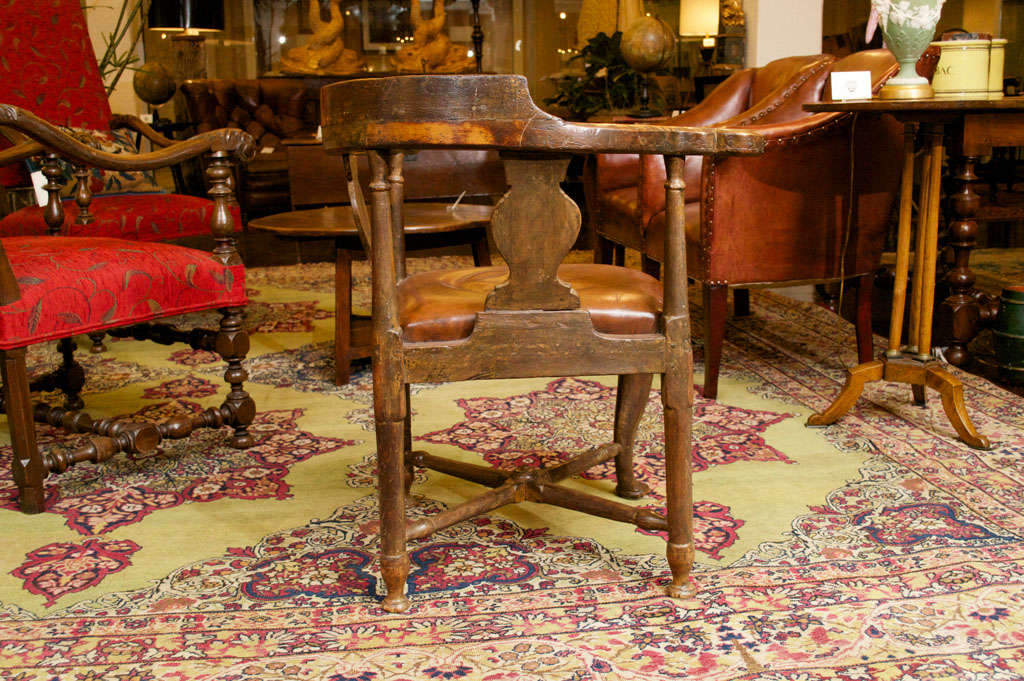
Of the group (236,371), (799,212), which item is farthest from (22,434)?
(799,212)

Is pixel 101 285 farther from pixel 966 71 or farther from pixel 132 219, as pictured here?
pixel 966 71

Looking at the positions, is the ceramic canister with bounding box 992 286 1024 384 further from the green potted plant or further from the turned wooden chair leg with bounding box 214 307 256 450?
the green potted plant

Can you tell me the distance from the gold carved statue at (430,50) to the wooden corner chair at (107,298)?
25.0 ft

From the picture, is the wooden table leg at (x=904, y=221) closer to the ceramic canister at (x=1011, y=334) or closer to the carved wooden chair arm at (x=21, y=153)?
the ceramic canister at (x=1011, y=334)

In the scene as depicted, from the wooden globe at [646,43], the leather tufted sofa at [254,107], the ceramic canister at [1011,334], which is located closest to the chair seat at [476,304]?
the ceramic canister at [1011,334]

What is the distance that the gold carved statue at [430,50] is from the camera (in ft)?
32.6

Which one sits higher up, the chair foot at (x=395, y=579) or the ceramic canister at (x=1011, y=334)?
the ceramic canister at (x=1011, y=334)

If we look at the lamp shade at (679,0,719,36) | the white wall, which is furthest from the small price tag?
the lamp shade at (679,0,719,36)

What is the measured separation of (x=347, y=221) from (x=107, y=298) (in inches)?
43.2

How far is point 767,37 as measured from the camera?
16.9 feet

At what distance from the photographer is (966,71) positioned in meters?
2.71

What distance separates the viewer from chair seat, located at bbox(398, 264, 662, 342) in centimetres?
167

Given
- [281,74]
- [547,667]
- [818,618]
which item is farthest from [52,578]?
[281,74]

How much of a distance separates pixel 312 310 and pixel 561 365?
A: 9.89 feet
